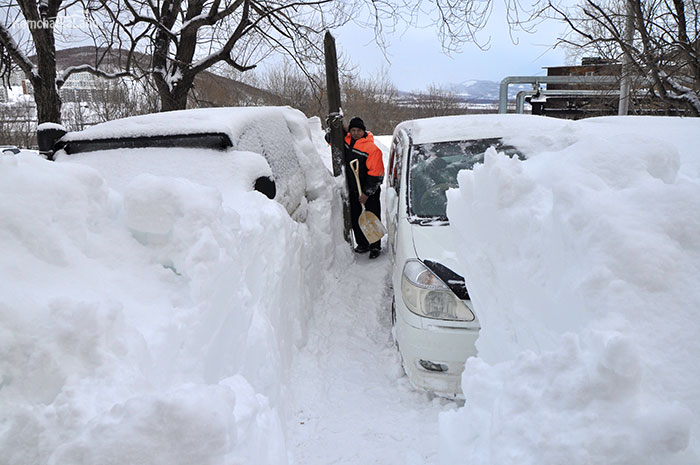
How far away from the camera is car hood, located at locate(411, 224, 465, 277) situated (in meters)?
3.43

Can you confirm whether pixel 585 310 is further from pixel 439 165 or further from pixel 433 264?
pixel 439 165

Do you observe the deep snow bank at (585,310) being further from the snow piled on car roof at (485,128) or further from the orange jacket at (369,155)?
the orange jacket at (369,155)

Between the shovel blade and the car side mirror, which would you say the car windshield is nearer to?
the car side mirror

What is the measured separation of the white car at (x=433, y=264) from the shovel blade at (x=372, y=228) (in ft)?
5.47

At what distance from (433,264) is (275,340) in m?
1.20

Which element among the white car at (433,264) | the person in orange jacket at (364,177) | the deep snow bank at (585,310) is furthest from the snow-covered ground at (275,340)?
the person in orange jacket at (364,177)

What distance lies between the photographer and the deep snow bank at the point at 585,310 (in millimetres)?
1473

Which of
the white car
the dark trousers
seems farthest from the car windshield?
the dark trousers

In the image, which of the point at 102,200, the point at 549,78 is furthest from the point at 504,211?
the point at 549,78

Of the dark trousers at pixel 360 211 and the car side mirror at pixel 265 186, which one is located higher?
the car side mirror at pixel 265 186

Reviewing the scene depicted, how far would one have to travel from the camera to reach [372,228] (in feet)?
21.1

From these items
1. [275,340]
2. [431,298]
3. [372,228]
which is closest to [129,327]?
[275,340]

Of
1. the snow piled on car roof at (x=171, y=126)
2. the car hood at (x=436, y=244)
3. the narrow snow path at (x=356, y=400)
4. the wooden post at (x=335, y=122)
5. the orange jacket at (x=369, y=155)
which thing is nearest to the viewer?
the narrow snow path at (x=356, y=400)

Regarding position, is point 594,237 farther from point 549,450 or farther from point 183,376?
point 183,376
